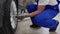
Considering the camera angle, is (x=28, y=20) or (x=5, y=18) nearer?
(x=5, y=18)

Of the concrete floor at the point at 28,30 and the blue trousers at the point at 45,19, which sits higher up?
the blue trousers at the point at 45,19

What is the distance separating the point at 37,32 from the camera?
1740 millimetres

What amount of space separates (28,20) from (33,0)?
36 cm

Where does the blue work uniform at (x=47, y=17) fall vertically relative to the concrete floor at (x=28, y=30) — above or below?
above

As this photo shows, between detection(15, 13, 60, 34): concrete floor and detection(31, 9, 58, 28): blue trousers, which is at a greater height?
detection(31, 9, 58, 28): blue trousers

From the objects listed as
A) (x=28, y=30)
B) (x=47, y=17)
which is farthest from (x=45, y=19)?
(x=28, y=30)

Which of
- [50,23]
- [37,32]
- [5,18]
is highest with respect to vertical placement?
[5,18]

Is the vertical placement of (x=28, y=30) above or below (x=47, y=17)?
below

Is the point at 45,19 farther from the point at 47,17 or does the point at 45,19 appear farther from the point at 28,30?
the point at 28,30

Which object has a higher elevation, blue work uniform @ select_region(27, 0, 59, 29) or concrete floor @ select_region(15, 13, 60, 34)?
blue work uniform @ select_region(27, 0, 59, 29)

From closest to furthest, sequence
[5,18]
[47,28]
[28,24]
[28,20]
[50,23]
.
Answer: [5,18], [50,23], [47,28], [28,24], [28,20]

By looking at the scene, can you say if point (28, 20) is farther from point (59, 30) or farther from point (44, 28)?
point (59, 30)

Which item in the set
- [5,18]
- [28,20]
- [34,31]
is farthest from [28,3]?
[5,18]

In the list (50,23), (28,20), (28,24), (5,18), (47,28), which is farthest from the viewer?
(28,20)
